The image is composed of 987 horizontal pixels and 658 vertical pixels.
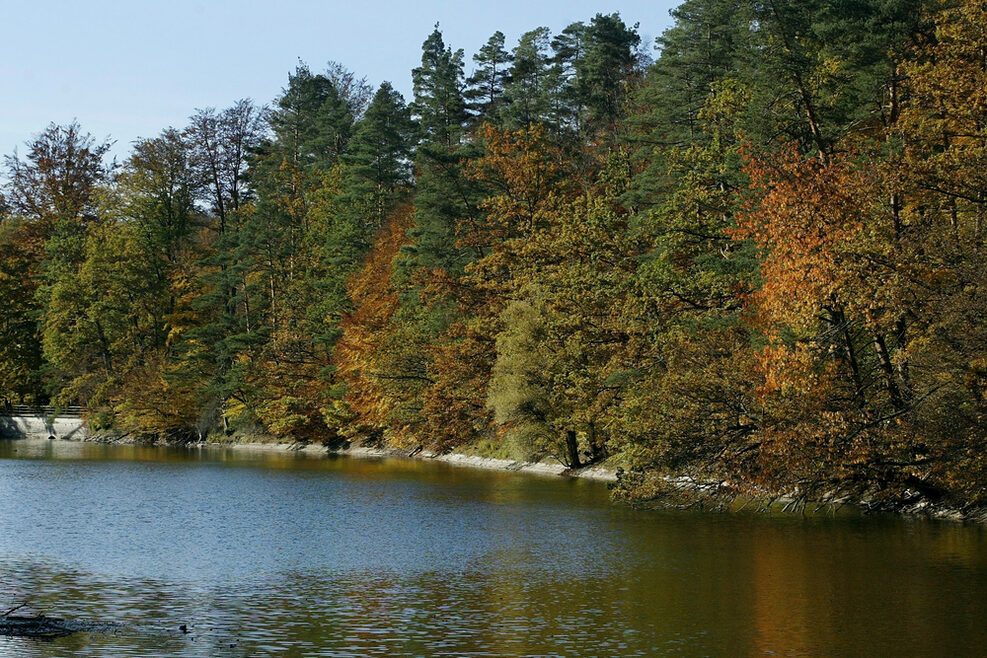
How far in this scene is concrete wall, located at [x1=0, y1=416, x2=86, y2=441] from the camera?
75.2 m

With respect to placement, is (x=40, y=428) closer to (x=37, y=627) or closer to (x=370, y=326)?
(x=370, y=326)

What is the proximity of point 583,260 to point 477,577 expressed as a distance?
81.7 feet

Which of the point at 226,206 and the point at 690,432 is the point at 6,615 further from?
the point at 226,206

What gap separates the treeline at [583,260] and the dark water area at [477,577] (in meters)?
3.52

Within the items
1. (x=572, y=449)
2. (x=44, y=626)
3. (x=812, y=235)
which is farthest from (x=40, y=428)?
(x=44, y=626)

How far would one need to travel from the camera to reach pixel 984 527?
26062 millimetres

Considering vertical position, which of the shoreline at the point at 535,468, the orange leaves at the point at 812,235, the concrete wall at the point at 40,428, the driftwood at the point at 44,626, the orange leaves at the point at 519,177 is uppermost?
the orange leaves at the point at 519,177

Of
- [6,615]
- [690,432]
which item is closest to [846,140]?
[690,432]

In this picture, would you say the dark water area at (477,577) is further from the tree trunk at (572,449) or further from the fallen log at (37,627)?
the tree trunk at (572,449)

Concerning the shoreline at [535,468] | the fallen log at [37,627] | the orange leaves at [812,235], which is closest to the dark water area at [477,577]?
the fallen log at [37,627]

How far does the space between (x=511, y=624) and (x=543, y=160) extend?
36447 millimetres

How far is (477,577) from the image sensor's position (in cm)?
2162

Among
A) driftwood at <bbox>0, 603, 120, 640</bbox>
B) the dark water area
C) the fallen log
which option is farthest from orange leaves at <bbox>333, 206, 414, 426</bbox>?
the fallen log

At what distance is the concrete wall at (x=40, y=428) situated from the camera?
7519cm
